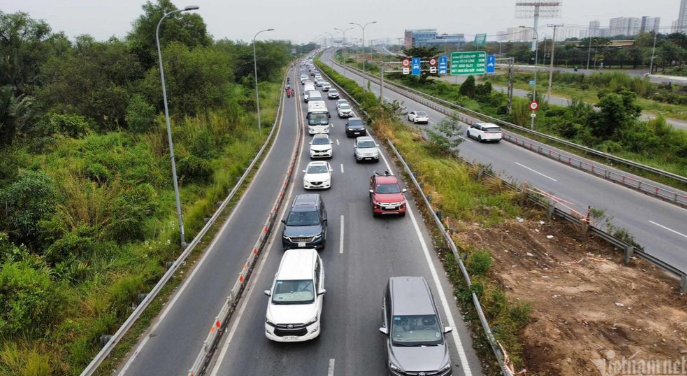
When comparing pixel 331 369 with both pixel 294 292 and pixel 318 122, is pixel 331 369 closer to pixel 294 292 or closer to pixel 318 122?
pixel 294 292

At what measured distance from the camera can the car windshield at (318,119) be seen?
1620 inches

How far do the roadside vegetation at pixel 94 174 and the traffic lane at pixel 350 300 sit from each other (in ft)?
13.5

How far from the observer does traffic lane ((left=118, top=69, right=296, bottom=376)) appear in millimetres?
11883

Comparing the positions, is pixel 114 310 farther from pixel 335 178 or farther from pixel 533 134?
pixel 533 134

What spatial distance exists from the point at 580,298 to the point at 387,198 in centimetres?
944

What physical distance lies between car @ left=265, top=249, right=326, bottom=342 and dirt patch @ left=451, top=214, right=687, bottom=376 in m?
5.49

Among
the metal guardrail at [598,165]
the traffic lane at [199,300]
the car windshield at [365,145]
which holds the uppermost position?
the car windshield at [365,145]

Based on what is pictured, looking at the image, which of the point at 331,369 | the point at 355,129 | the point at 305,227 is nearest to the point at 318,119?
the point at 355,129

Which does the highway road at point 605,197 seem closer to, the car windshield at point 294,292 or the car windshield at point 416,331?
the car windshield at point 416,331

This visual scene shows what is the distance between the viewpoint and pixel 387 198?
21281mm

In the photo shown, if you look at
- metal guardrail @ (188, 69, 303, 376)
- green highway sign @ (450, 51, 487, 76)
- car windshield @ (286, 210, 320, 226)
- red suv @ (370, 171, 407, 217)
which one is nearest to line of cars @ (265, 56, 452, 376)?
car windshield @ (286, 210, 320, 226)

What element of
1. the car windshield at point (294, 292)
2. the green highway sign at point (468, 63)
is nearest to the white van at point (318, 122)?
the green highway sign at point (468, 63)

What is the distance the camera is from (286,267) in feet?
45.9

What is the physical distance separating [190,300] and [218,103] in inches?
1261
